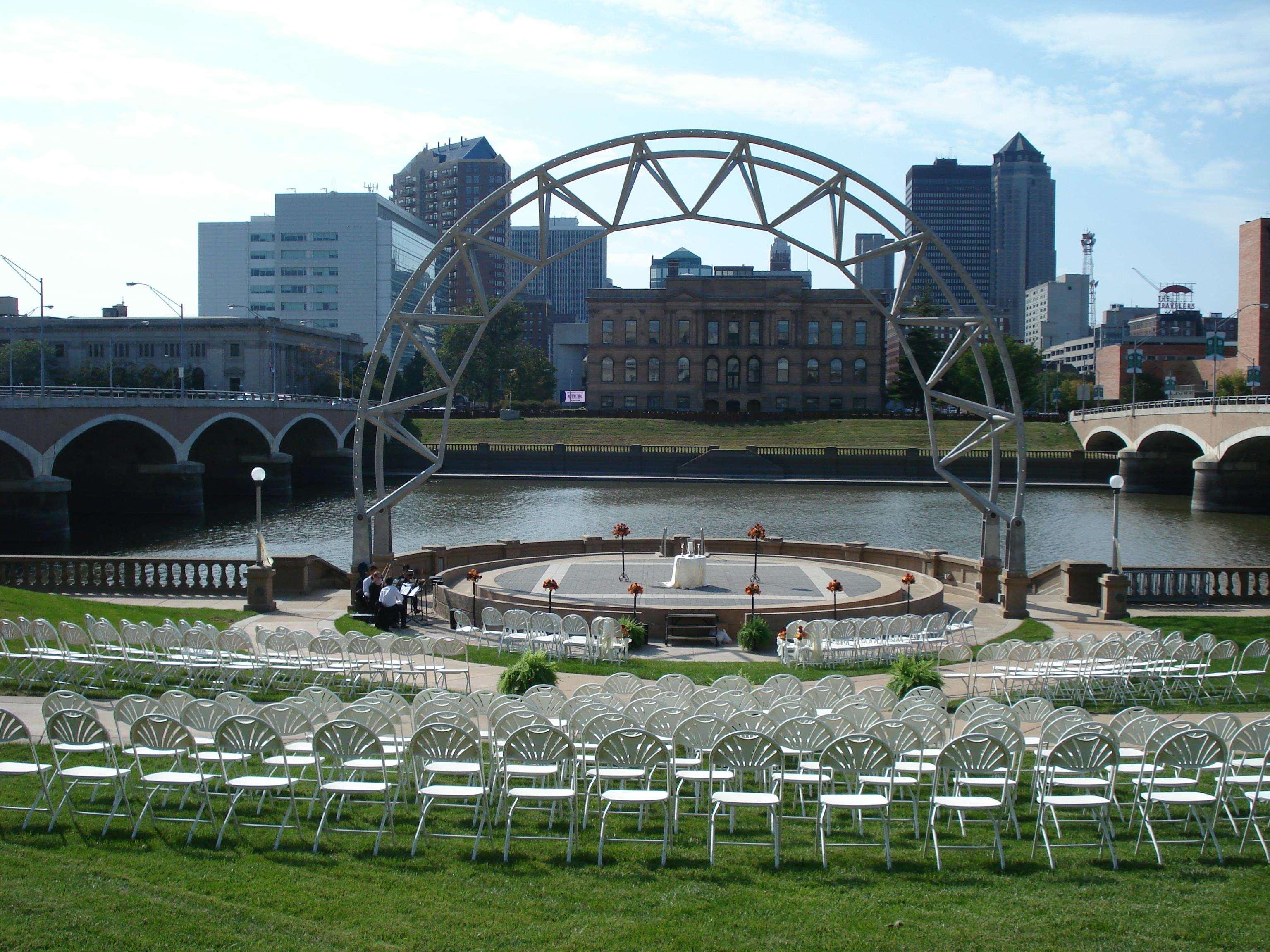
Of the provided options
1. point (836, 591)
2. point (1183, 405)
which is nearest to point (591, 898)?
point (836, 591)

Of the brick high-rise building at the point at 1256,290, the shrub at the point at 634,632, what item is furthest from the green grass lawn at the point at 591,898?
the brick high-rise building at the point at 1256,290

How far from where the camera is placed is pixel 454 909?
6527mm

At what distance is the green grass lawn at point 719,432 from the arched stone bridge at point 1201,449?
12979 millimetres

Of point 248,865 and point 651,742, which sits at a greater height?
point 651,742

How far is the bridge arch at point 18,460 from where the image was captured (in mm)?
48156

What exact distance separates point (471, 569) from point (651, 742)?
16776 millimetres

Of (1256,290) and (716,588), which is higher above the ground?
(1256,290)

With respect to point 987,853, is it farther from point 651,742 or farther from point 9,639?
point 9,639

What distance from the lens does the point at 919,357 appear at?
123688 mm

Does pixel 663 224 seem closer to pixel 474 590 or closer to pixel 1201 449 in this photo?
pixel 474 590

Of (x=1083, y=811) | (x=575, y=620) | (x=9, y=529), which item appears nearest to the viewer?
(x=1083, y=811)

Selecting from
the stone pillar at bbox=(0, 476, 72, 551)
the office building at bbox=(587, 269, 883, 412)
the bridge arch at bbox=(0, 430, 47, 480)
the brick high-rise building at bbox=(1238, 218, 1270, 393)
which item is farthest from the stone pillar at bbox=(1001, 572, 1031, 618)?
the office building at bbox=(587, 269, 883, 412)

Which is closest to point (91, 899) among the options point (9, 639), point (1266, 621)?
A: point (9, 639)

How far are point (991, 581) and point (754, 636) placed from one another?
836 centimetres
